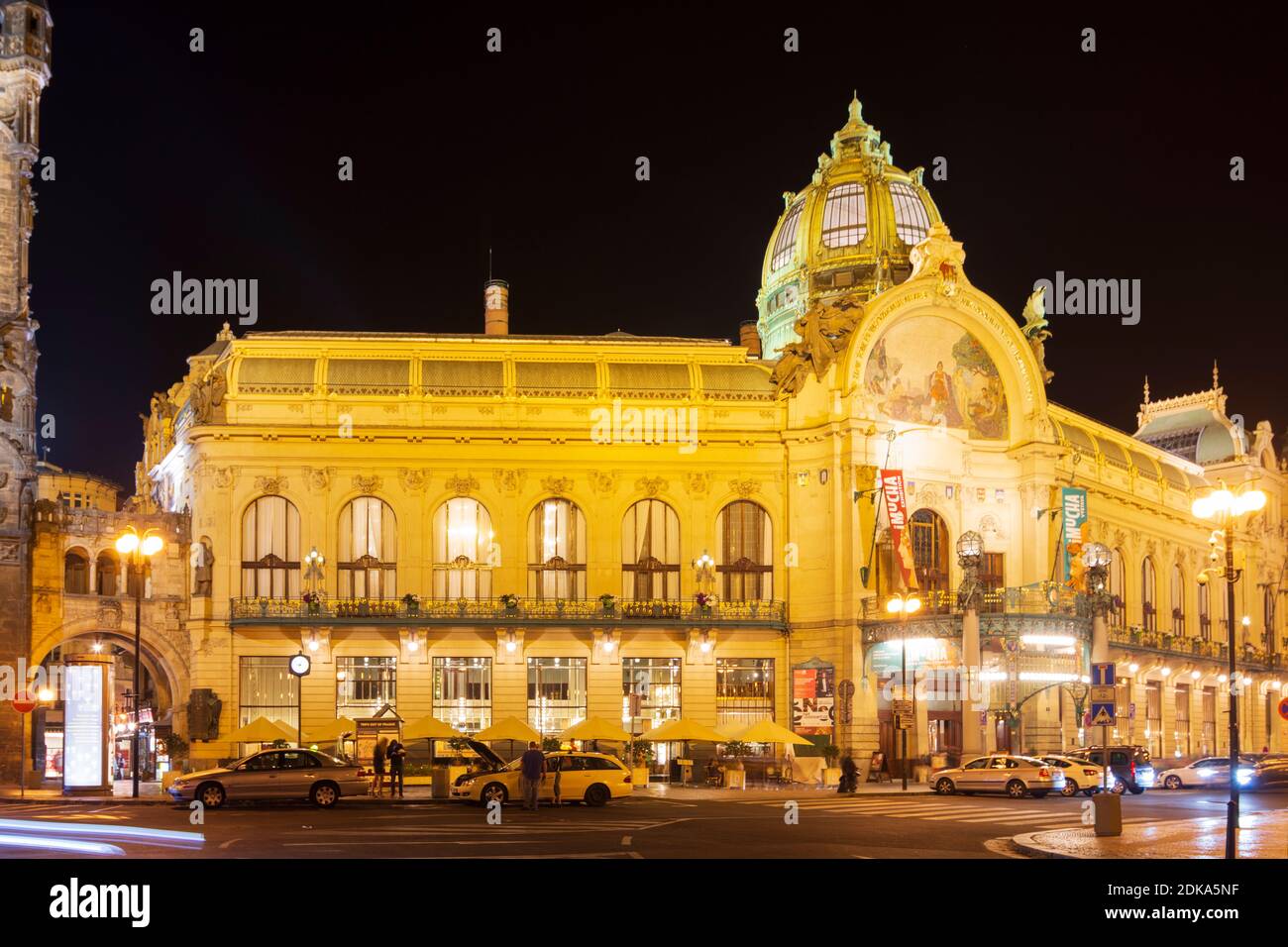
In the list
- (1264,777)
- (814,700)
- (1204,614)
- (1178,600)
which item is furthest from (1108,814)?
(1204,614)

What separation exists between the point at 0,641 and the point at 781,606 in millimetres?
30835

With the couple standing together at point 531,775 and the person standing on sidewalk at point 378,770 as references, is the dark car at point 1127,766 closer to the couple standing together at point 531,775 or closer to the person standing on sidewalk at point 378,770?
the couple standing together at point 531,775

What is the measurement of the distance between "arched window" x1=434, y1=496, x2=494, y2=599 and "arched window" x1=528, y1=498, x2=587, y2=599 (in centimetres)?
183

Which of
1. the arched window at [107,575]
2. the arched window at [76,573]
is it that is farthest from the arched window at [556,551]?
the arched window at [76,573]

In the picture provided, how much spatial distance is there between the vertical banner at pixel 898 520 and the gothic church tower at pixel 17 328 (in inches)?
1337

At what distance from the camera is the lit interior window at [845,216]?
92125 mm

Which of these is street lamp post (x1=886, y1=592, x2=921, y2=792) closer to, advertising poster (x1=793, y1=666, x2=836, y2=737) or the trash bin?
advertising poster (x1=793, y1=666, x2=836, y2=737)

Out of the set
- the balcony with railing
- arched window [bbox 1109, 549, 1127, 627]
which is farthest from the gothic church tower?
arched window [bbox 1109, 549, 1127, 627]

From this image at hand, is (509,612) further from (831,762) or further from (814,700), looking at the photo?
(831,762)

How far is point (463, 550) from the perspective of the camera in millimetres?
67750

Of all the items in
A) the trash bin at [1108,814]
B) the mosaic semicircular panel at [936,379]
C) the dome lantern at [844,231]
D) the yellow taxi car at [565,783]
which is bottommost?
the yellow taxi car at [565,783]

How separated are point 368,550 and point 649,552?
11.6m

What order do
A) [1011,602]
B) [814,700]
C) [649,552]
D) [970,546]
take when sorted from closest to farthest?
[970,546], [814,700], [1011,602], [649,552]
